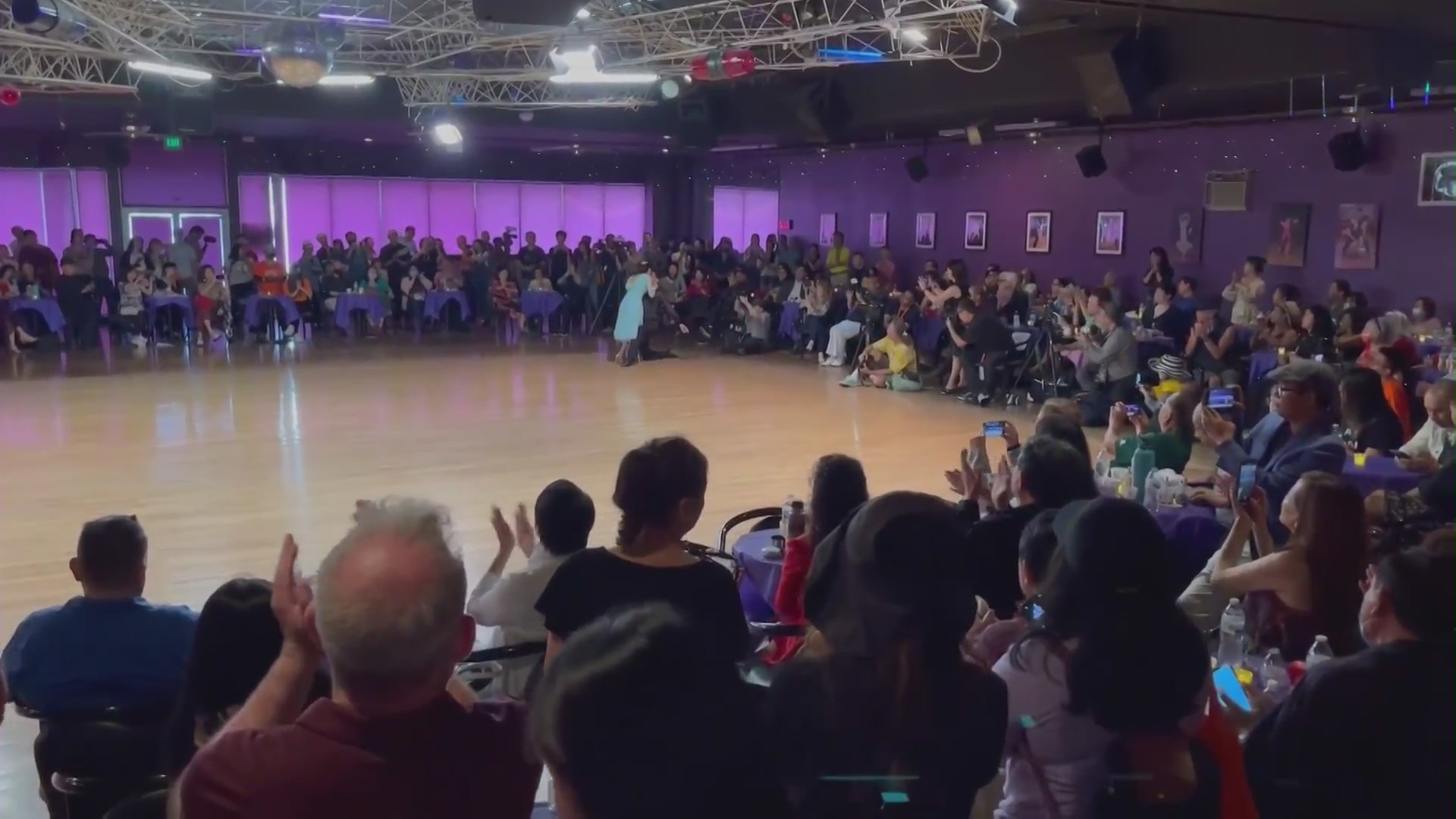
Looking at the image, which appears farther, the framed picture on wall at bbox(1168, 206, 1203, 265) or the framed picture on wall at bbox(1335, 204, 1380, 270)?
the framed picture on wall at bbox(1168, 206, 1203, 265)

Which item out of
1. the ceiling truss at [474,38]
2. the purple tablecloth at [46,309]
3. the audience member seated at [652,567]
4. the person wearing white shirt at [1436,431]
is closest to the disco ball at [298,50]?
the ceiling truss at [474,38]

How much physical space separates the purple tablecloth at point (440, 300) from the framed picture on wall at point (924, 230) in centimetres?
573

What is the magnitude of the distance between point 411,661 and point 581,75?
33.5 ft

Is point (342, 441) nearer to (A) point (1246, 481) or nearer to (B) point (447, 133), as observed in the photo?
(A) point (1246, 481)

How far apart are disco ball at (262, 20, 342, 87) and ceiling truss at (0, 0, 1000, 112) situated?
0.35 metres

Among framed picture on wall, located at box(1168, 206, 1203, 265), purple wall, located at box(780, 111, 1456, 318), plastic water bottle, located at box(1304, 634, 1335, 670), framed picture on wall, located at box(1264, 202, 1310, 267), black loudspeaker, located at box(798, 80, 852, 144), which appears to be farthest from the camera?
black loudspeaker, located at box(798, 80, 852, 144)

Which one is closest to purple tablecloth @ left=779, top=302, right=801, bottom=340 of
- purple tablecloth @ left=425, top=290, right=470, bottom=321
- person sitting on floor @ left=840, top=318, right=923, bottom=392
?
person sitting on floor @ left=840, top=318, right=923, bottom=392

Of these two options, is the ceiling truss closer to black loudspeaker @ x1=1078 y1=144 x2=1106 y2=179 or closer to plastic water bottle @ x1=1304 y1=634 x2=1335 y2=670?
black loudspeaker @ x1=1078 y1=144 x2=1106 y2=179

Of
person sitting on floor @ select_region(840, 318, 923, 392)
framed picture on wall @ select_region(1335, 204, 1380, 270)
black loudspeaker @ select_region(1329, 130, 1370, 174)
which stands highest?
black loudspeaker @ select_region(1329, 130, 1370, 174)

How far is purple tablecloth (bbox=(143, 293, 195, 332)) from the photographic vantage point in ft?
41.5

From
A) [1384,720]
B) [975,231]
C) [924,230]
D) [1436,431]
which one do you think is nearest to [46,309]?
[924,230]

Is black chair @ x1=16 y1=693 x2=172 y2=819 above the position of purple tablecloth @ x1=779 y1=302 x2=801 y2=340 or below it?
below

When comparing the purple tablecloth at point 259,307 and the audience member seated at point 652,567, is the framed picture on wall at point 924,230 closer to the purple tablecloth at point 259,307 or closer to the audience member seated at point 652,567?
the purple tablecloth at point 259,307

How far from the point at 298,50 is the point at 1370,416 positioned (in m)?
6.55
